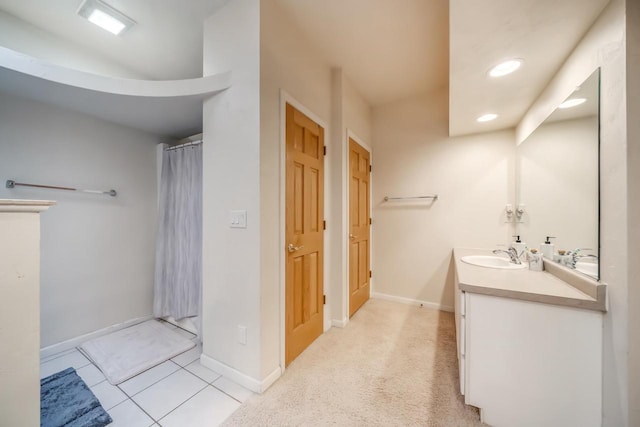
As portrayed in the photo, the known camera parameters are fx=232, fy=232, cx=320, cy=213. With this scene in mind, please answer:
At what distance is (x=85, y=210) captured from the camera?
2.16 metres

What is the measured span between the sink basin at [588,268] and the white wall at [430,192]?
1432 millimetres

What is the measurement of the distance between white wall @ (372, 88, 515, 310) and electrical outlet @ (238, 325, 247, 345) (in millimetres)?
2108

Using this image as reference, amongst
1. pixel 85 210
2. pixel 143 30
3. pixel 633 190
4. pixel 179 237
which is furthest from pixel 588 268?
pixel 85 210

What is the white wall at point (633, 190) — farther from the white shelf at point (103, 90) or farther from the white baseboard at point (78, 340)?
the white baseboard at point (78, 340)

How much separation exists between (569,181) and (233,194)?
2.12 meters

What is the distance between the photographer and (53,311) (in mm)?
1967

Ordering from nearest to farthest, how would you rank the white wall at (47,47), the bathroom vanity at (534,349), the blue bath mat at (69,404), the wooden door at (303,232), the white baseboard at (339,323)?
the bathroom vanity at (534,349) → the blue bath mat at (69,404) → the white wall at (47,47) → the wooden door at (303,232) → the white baseboard at (339,323)

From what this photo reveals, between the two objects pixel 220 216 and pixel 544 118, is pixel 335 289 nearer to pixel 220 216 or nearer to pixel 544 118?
pixel 220 216

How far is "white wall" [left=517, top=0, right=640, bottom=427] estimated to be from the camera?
3.06 ft

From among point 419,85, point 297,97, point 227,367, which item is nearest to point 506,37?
point 297,97

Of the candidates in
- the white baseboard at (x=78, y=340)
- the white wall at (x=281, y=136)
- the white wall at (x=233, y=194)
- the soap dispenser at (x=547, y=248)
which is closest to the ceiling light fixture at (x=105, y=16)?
the white wall at (x=233, y=194)

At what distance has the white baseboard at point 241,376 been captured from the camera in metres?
1.53

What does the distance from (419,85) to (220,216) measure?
8.92 ft

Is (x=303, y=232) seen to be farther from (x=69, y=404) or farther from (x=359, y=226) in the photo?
(x=69, y=404)
